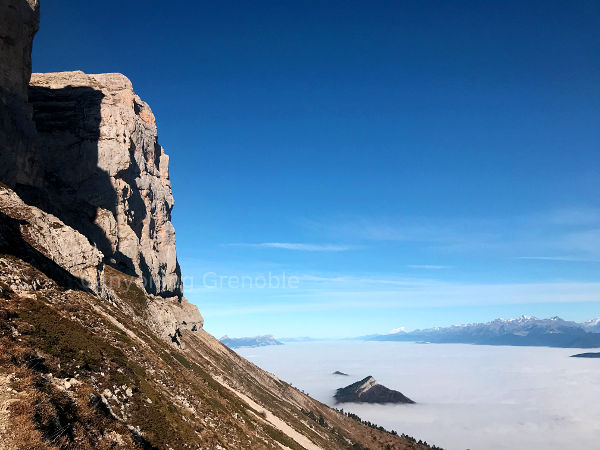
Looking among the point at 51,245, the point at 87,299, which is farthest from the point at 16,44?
the point at 87,299

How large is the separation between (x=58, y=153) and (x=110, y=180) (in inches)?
813

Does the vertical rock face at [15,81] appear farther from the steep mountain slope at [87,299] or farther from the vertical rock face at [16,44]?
the steep mountain slope at [87,299]

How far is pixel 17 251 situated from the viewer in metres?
40.0

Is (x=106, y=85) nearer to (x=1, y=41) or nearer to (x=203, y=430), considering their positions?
(x=1, y=41)

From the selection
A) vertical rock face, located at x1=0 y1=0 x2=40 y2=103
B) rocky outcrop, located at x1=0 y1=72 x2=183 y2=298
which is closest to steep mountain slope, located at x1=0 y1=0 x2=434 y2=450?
vertical rock face, located at x1=0 y1=0 x2=40 y2=103

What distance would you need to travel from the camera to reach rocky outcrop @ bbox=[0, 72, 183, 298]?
10719cm

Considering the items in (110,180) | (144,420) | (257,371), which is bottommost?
(257,371)

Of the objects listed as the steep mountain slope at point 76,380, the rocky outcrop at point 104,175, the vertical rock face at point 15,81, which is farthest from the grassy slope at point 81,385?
the rocky outcrop at point 104,175

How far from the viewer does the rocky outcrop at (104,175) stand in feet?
352

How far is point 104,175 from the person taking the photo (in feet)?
430

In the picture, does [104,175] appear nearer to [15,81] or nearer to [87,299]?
[15,81]

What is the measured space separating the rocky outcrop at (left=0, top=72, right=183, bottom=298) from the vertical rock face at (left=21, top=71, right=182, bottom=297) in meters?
0.31

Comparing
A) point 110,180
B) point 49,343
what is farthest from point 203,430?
point 110,180

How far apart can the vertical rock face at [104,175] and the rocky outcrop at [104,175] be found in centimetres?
31
